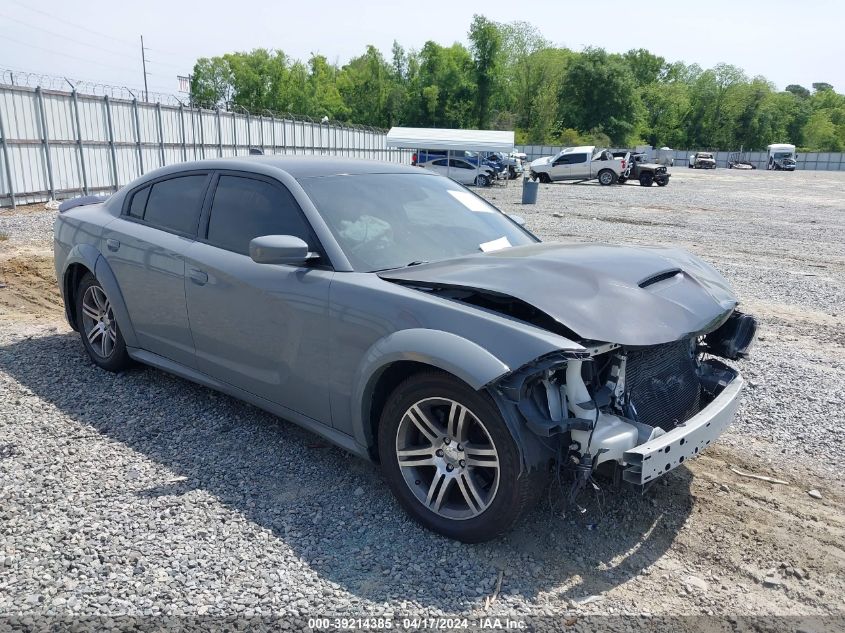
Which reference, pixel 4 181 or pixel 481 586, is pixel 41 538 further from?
pixel 4 181

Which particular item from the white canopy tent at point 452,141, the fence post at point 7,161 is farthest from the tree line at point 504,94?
the fence post at point 7,161

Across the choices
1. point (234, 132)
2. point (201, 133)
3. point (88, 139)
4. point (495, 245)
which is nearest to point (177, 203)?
point (495, 245)

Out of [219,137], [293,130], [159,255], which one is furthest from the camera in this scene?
[293,130]

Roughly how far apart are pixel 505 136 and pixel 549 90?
2243 inches

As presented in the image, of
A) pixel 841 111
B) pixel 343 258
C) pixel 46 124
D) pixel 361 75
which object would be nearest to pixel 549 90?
pixel 361 75

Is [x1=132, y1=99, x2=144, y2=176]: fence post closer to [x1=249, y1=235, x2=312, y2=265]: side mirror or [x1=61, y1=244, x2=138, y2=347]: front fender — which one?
[x1=61, y1=244, x2=138, y2=347]: front fender

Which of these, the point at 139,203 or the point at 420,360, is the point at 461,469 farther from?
the point at 139,203

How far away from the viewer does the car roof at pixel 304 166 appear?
3.96 m

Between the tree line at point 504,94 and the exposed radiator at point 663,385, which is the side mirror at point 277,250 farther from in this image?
the tree line at point 504,94

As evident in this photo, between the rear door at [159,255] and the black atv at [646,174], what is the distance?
1265 inches

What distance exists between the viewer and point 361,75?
294 feet

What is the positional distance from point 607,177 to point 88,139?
25174 millimetres

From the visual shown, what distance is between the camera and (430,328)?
293 centimetres

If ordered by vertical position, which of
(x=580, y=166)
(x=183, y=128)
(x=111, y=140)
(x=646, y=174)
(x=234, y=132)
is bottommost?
(x=646, y=174)
